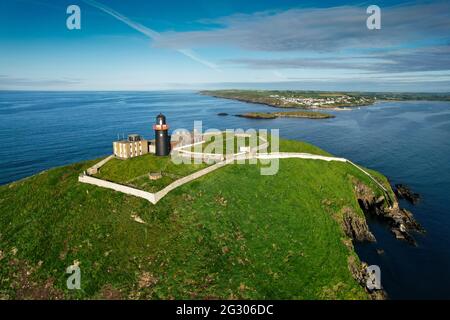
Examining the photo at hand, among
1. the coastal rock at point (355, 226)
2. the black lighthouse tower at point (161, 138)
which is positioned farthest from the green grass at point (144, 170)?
the coastal rock at point (355, 226)

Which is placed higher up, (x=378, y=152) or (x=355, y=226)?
(x=378, y=152)

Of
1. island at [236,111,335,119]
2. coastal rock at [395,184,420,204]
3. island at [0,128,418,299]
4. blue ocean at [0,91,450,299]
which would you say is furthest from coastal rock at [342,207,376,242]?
island at [236,111,335,119]

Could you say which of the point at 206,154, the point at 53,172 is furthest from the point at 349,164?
the point at 53,172

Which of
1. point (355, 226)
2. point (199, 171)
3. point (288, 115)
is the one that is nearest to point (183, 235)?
point (199, 171)

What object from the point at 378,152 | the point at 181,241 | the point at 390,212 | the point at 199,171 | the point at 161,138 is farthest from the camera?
the point at 378,152

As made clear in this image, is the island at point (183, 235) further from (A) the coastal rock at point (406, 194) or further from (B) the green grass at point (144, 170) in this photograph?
(A) the coastal rock at point (406, 194)

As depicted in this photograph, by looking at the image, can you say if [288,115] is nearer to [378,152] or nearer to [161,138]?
[378,152]
